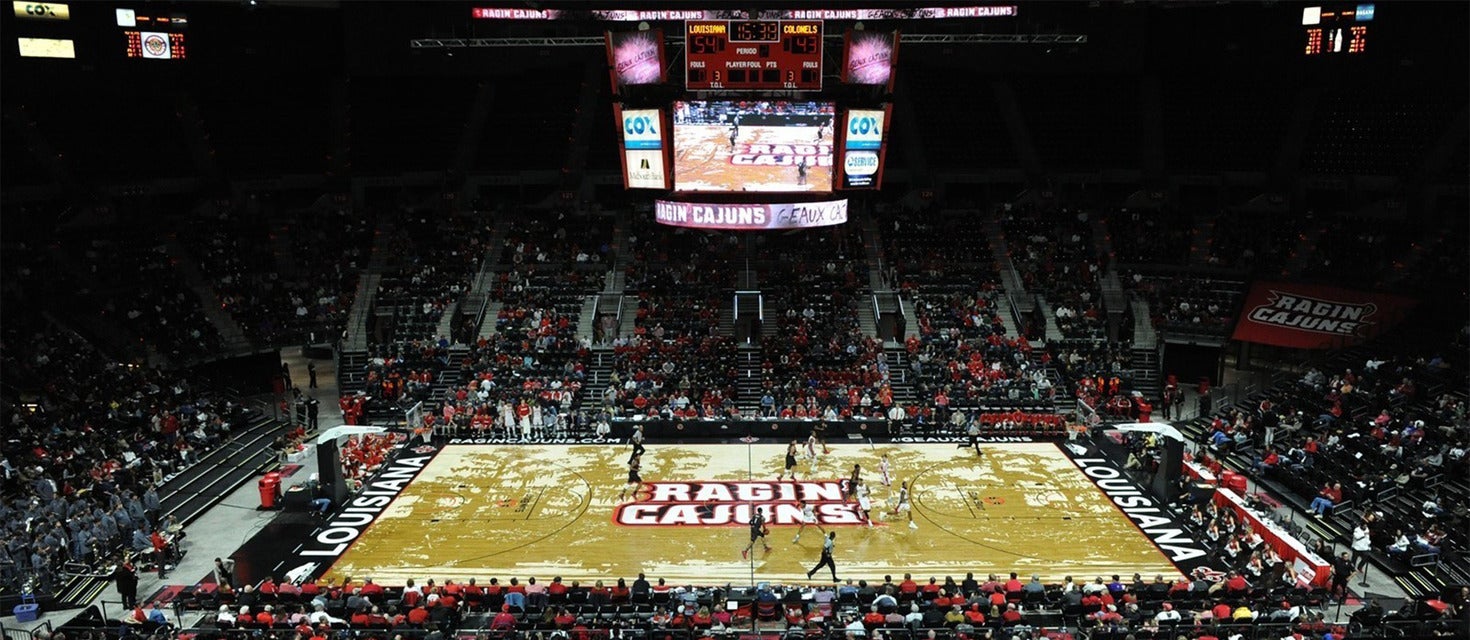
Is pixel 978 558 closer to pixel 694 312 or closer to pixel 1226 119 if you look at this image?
pixel 694 312

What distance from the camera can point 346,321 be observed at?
40.1 m

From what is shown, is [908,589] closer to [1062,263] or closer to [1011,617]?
[1011,617]

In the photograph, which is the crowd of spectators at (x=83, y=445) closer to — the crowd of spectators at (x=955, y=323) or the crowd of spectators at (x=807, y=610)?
the crowd of spectators at (x=807, y=610)

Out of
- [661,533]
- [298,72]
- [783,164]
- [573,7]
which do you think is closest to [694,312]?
[783,164]

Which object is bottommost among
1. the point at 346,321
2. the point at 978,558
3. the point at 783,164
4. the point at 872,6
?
the point at 978,558

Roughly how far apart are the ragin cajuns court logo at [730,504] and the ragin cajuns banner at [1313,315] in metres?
19.7

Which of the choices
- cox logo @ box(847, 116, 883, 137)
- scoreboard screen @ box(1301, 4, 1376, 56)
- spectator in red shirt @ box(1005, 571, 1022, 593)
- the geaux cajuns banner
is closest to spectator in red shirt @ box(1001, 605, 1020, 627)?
spectator in red shirt @ box(1005, 571, 1022, 593)

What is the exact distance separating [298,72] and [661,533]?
36.9 meters

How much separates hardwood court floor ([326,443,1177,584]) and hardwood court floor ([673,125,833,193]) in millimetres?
8692

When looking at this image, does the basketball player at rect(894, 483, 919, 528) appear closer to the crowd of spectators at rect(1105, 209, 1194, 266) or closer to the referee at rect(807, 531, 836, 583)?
the referee at rect(807, 531, 836, 583)

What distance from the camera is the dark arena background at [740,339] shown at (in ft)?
70.0

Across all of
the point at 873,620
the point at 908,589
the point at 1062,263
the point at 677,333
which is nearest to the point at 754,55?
the point at 677,333

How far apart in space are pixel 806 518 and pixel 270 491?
14389mm

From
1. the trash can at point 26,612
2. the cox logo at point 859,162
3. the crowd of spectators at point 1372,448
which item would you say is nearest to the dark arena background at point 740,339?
the trash can at point 26,612
